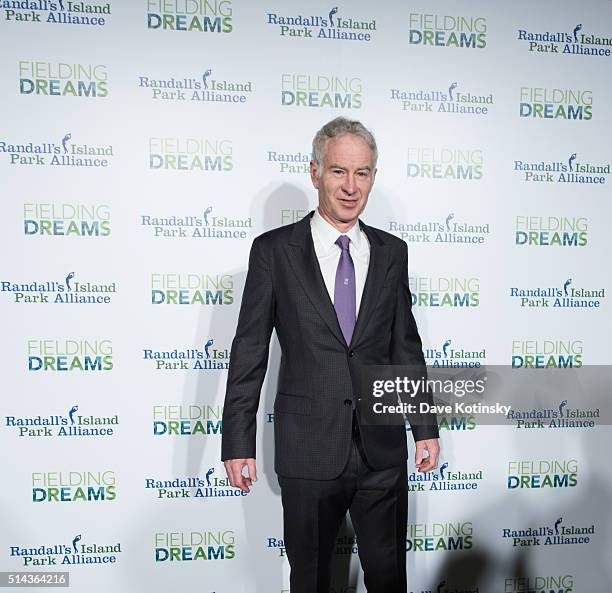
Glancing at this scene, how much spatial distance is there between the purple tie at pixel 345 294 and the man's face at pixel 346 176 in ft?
0.40

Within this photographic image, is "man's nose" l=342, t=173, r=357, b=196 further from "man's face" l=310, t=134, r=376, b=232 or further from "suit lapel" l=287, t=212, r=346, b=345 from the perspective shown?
"suit lapel" l=287, t=212, r=346, b=345

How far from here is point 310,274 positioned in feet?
5.82

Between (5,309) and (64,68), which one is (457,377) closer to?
(5,309)

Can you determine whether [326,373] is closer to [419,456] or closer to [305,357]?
[305,357]

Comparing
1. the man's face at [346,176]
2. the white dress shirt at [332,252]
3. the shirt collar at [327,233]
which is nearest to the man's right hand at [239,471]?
the white dress shirt at [332,252]

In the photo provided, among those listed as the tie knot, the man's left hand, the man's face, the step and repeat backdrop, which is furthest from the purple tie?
the step and repeat backdrop

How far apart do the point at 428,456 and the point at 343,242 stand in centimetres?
81

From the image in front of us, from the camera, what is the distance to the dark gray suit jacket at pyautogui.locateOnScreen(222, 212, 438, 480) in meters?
1.73

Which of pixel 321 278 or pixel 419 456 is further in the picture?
pixel 419 456

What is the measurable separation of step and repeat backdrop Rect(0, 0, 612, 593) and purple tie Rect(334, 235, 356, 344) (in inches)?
27.7

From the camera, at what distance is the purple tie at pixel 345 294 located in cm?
178

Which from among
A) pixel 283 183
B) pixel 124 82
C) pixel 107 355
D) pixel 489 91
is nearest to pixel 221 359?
pixel 107 355

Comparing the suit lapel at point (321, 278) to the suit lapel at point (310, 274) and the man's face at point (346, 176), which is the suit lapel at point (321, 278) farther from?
the man's face at point (346, 176)

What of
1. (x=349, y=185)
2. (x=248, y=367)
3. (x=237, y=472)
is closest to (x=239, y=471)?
(x=237, y=472)
